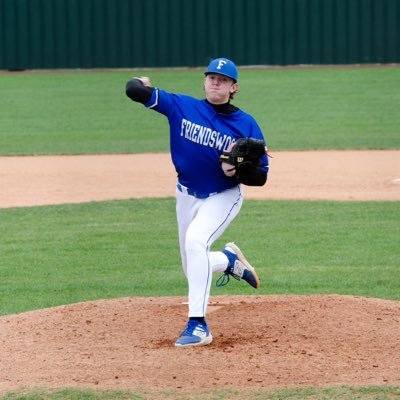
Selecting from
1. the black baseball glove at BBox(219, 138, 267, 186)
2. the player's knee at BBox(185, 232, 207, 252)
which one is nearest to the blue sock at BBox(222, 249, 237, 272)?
the player's knee at BBox(185, 232, 207, 252)

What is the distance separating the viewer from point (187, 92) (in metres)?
23.1

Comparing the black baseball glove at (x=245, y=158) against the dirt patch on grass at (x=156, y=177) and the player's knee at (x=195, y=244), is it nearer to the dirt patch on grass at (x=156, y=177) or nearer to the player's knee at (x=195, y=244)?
the player's knee at (x=195, y=244)

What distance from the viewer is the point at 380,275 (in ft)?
30.3

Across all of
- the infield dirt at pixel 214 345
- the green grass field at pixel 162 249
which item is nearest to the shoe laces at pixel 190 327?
the infield dirt at pixel 214 345

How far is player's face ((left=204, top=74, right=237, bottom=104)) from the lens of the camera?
21.6 feet

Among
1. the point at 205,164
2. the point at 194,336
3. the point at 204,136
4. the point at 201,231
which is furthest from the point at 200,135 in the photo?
the point at 194,336

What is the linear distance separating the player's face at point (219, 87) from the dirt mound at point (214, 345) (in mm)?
1453

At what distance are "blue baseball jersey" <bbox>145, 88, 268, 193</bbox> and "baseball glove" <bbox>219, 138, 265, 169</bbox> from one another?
0.45ft

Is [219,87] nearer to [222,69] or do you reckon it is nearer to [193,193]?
[222,69]

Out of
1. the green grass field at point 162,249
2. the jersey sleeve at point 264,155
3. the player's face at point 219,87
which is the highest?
the player's face at point 219,87

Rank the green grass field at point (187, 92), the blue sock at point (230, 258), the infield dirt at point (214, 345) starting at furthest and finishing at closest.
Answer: the green grass field at point (187, 92)
the blue sock at point (230, 258)
the infield dirt at point (214, 345)

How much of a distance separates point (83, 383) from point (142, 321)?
1513mm

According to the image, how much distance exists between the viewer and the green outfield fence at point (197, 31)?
2677 cm

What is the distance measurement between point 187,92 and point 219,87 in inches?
653
